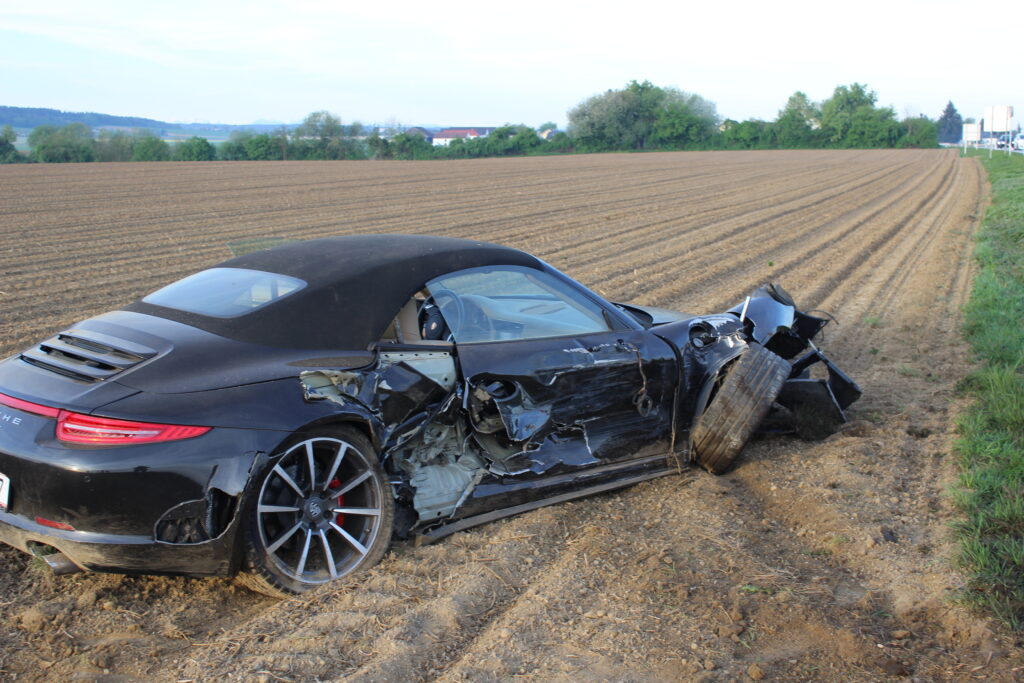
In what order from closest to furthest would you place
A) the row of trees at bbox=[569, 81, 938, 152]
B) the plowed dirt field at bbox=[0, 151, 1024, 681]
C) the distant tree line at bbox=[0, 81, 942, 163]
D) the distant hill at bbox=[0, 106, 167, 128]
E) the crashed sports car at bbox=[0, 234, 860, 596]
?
the plowed dirt field at bbox=[0, 151, 1024, 681] < the crashed sports car at bbox=[0, 234, 860, 596] < the distant tree line at bbox=[0, 81, 942, 163] < the row of trees at bbox=[569, 81, 938, 152] < the distant hill at bbox=[0, 106, 167, 128]

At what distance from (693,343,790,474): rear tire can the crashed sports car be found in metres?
0.01

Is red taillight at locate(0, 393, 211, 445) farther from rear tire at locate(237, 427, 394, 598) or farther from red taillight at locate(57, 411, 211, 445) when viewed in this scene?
rear tire at locate(237, 427, 394, 598)

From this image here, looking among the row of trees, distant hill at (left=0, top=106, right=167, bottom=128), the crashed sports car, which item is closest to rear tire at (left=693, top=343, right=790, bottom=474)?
the crashed sports car

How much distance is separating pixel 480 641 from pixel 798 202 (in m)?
25.0

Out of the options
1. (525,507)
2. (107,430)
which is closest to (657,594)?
(525,507)

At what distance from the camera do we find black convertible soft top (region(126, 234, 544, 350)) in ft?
12.7

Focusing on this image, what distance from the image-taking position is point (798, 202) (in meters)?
26.3

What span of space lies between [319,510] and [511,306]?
1.65 metres

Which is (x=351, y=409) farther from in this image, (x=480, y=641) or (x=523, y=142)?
(x=523, y=142)

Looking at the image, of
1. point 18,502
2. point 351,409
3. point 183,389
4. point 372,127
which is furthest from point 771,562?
point 372,127

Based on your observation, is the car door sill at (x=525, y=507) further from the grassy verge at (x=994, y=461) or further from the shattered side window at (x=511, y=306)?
the grassy verge at (x=994, y=461)

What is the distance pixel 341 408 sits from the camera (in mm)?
3742

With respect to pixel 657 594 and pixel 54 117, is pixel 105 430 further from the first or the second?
pixel 54 117

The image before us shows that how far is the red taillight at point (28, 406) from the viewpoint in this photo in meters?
3.33
